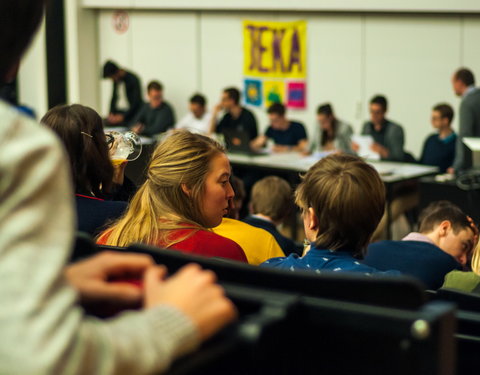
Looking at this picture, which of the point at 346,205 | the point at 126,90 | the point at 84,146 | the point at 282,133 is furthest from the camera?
the point at 126,90

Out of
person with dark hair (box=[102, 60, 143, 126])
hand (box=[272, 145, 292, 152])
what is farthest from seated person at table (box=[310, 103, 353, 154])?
person with dark hair (box=[102, 60, 143, 126])

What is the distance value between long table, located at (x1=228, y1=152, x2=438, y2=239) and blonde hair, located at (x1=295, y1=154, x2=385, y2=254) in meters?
4.41

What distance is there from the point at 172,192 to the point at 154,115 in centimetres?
756

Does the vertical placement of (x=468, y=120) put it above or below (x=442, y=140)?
above

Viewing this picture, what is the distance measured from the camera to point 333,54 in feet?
28.6

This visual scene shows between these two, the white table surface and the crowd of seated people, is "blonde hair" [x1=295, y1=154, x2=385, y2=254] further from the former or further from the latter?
the white table surface

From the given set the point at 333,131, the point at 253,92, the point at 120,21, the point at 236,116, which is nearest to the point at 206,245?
the point at 333,131

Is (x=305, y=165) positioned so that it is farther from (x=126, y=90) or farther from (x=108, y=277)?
(x=108, y=277)

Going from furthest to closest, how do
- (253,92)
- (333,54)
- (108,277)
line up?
(253,92) → (333,54) → (108,277)

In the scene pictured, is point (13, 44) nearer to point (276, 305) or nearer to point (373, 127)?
point (276, 305)

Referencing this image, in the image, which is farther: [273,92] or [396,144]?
[273,92]

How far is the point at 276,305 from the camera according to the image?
2.44 ft

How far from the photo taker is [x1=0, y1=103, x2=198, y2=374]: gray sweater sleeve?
0.62 m

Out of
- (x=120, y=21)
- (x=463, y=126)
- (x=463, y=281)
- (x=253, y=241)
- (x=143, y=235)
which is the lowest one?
(x=463, y=281)
